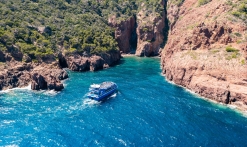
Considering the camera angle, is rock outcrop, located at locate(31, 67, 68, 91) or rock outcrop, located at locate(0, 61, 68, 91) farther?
rock outcrop, located at locate(0, 61, 68, 91)

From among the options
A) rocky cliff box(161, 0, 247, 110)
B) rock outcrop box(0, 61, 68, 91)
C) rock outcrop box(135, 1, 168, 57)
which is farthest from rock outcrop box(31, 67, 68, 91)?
rock outcrop box(135, 1, 168, 57)

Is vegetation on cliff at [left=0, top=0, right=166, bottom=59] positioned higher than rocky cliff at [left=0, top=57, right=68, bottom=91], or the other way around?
vegetation on cliff at [left=0, top=0, right=166, bottom=59]

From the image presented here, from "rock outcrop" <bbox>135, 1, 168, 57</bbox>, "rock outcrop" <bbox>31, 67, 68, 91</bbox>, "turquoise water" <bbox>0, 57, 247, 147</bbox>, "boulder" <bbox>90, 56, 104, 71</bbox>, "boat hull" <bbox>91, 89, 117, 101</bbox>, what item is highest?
"rock outcrop" <bbox>135, 1, 168, 57</bbox>

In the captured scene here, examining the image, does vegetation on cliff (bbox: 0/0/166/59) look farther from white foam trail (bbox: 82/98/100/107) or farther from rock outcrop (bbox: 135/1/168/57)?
white foam trail (bbox: 82/98/100/107)

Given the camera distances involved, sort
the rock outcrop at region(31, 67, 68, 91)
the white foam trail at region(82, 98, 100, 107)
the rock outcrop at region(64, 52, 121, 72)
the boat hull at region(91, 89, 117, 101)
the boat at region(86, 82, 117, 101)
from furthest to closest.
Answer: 1. the rock outcrop at region(64, 52, 121, 72)
2. the rock outcrop at region(31, 67, 68, 91)
3. the boat at region(86, 82, 117, 101)
4. the boat hull at region(91, 89, 117, 101)
5. the white foam trail at region(82, 98, 100, 107)

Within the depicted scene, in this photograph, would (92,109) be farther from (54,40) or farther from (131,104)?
(54,40)

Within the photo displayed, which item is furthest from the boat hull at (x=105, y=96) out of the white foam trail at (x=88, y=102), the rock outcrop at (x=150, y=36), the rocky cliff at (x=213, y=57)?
the rock outcrop at (x=150, y=36)

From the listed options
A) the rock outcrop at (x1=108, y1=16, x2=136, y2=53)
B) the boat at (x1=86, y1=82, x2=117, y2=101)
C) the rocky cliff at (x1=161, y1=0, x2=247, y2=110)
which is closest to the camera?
the rocky cliff at (x1=161, y1=0, x2=247, y2=110)

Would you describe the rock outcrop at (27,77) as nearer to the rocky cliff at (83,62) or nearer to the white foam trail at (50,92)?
the white foam trail at (50,92)
